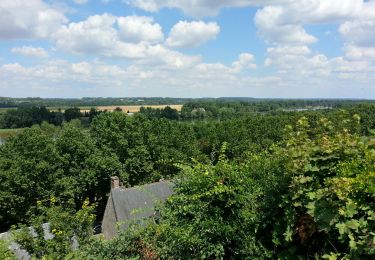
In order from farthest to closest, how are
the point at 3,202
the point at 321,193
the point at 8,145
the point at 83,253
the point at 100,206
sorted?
the point at 100,206, the point at 8,145, the point at 3,202, the point at 83,253, the point at 321,193

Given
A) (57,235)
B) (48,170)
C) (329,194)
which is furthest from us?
(48,170)

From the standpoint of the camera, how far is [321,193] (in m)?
4.60

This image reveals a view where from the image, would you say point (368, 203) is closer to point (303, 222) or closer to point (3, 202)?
point (303, 222)

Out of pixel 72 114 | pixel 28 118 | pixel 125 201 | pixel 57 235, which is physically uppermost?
pixel 57 235

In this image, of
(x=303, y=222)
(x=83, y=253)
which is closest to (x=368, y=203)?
(x=303, y=222)

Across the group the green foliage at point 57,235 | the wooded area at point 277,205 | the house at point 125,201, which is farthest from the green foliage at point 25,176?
the wooded area at point 277,205

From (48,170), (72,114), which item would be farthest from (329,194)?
(72,114)

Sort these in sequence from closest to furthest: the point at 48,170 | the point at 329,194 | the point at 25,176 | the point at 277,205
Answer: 1. the point at 329,194
2. the point at 277,205
3. the point at 25,176
4. the point at 48,170

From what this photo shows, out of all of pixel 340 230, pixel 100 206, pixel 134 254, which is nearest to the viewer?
pixel 340 230

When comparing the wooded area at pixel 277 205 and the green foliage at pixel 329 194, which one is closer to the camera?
the green foliage at pixel 329 194

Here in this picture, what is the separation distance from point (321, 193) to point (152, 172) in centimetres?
3039

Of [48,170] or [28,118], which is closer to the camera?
[48,170]

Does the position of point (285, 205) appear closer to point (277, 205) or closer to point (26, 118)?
point (277, 205)

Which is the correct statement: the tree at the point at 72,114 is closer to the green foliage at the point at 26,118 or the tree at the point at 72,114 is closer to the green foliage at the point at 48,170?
the green foliage at the point at 26,118
